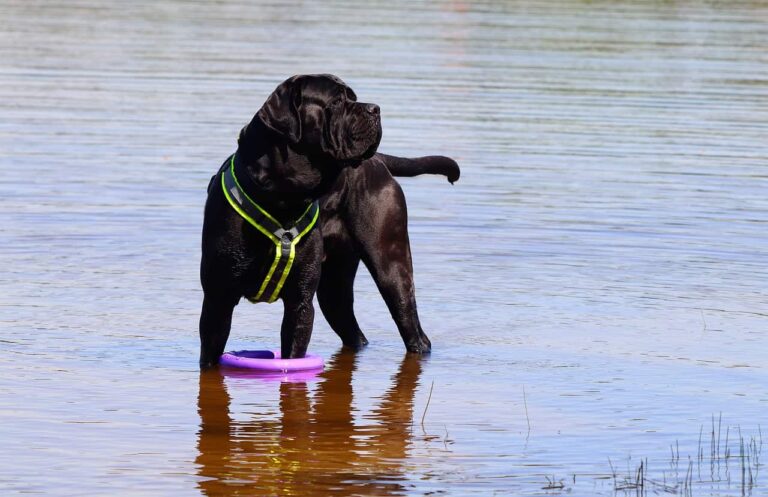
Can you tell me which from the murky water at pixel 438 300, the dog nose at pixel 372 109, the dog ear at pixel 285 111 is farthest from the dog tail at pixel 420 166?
the dog ear at pixel 285 111

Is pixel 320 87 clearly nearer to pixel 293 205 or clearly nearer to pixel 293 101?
pixel 293 101

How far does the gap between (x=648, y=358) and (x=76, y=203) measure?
5.73 metres

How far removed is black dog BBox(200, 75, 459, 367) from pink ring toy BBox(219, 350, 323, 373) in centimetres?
5

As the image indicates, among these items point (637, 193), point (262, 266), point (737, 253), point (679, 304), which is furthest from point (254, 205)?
point (637, 193)

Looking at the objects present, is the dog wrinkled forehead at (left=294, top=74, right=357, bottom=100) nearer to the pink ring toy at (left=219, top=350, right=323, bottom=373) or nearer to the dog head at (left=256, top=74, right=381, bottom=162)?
the dog head at (left=256, top=74, right=381, bottom=162)

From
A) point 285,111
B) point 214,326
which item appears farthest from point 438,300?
point 285,111

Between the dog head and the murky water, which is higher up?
the dog head

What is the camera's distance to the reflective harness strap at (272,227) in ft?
24.7

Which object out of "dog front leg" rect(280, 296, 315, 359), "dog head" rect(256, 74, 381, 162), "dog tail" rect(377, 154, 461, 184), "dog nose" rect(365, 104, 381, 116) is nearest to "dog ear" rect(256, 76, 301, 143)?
"dog head" rect(256, 74, 381, 162)

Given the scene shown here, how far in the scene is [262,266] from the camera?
25.2ft

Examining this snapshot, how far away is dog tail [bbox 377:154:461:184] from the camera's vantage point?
29.0 feet

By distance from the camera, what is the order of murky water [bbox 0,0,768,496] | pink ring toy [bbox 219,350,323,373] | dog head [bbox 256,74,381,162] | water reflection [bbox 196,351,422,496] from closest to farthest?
water reflection [bbox 196,351,422,496] < murky water [bbox 0,0,768,496] < dog head [bbox 256,74,381,162] < pink ring toy [bbox 219,350,323,373]

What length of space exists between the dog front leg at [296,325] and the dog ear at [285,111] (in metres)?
0.87

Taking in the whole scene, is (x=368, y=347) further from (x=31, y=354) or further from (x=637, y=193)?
(x=637, y=193)
